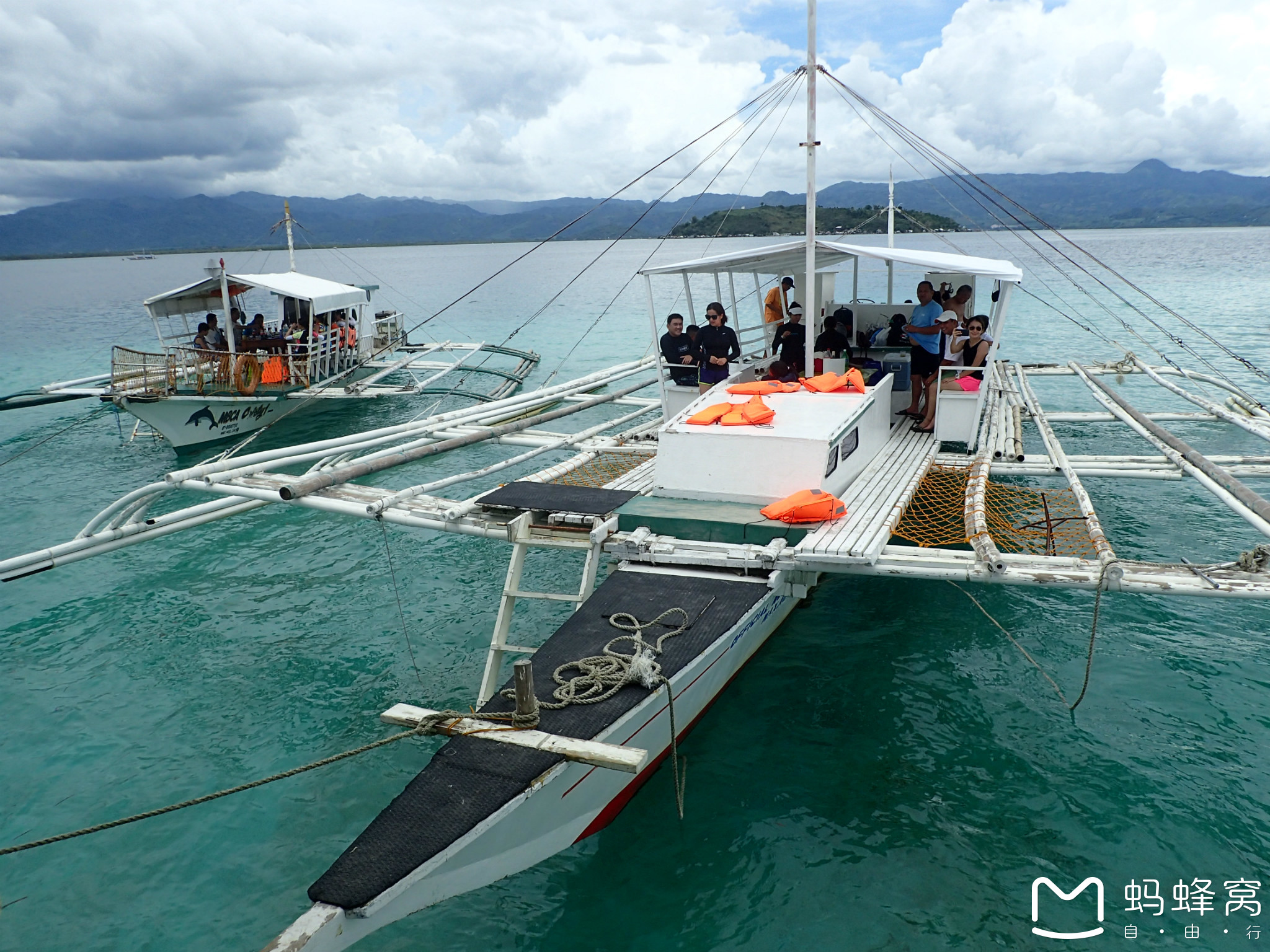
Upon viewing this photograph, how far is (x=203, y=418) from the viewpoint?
18.8 meters

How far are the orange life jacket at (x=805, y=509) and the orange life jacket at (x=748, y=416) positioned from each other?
103cm

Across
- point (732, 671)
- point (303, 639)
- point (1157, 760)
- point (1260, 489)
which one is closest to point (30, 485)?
point (303, 639)

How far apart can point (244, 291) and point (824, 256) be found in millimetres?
14856

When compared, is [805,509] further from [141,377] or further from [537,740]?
[141,377]

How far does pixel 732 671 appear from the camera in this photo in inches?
298

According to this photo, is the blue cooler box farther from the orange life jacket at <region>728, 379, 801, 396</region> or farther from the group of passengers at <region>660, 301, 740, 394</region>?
the orange life jacket at <region>728, 379, 801, 396</region>

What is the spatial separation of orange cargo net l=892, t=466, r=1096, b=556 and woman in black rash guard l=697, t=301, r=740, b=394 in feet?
10.5

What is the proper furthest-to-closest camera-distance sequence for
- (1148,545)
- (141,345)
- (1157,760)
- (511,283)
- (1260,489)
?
(511,283), (141,345), (1260,489), (1148,545), (1157,760)

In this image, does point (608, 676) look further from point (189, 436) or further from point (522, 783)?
point (189, 436)

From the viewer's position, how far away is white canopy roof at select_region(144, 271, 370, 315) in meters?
19.6

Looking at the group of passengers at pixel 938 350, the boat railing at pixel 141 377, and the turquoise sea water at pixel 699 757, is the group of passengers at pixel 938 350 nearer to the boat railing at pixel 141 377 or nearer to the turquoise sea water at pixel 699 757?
the turquoise sea water at pixel 699 757

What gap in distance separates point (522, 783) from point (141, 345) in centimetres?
4495

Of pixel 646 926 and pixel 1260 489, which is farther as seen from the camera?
pixel 1260 489

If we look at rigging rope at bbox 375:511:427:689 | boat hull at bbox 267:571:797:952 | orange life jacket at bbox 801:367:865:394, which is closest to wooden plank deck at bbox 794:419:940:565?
boat hull at bbox 267:571:797:952
